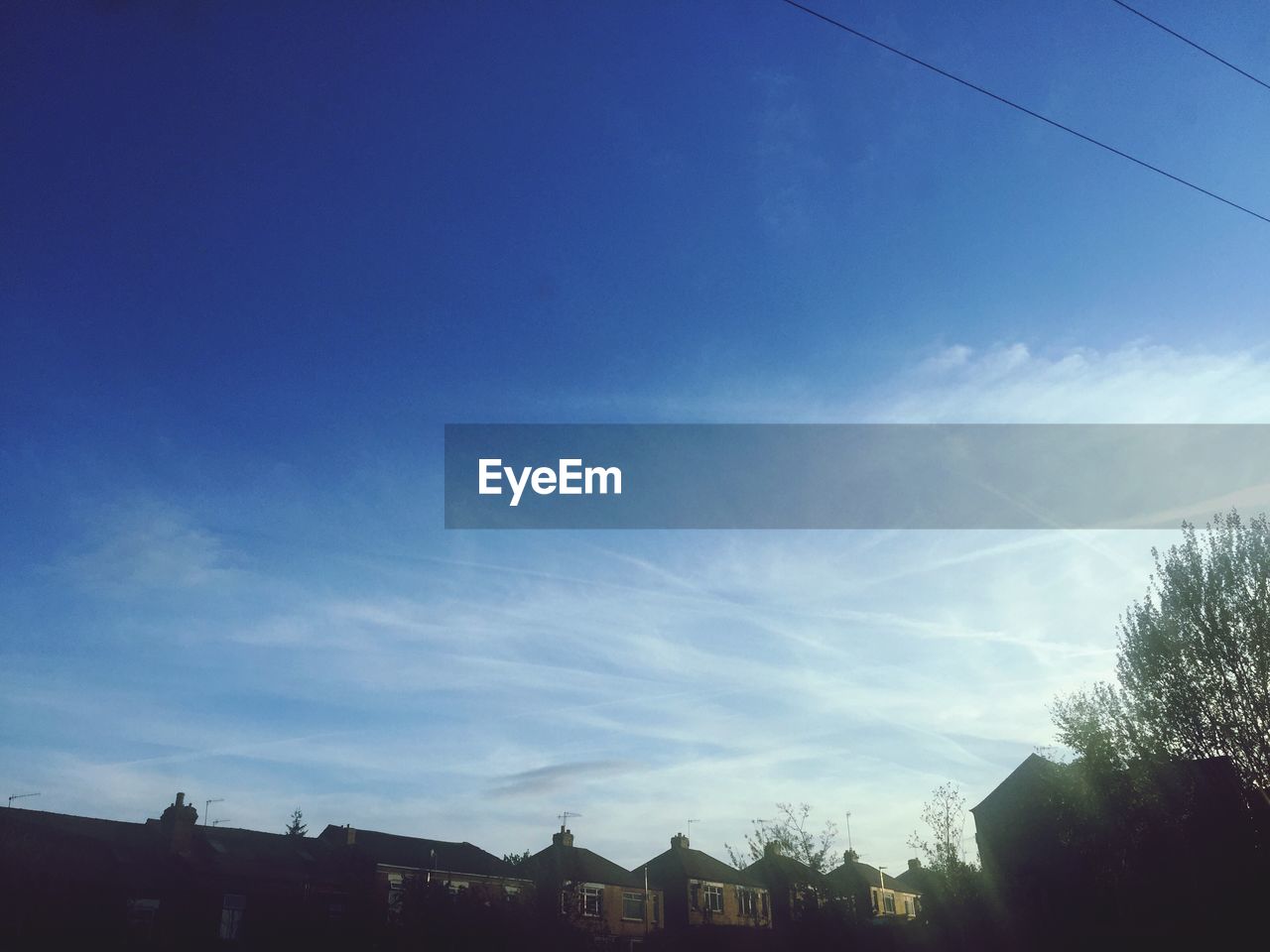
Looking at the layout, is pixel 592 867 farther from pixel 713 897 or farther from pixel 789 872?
pixel 789 872

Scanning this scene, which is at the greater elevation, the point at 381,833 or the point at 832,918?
the point at 381,833

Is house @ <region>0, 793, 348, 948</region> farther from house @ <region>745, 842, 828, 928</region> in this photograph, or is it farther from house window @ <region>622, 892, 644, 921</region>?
house window @ <region>622, 892, 644, 921</region>

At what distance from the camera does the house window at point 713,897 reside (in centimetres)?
7831

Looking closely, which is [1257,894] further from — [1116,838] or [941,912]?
[941,912]

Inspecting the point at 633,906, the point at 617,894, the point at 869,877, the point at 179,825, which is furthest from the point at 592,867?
the point at 869,877

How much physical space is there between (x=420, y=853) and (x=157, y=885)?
21.9 m

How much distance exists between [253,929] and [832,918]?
1350 inches

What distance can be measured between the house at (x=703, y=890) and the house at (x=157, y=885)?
103 feet

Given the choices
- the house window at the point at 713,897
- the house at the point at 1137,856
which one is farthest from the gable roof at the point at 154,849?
the house at the point at 1137,856

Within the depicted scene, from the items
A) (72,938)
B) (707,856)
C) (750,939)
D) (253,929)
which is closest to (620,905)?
(707,856)

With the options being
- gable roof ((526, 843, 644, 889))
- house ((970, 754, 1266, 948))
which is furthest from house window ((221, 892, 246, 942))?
house ((970, 754, 1266, 948))

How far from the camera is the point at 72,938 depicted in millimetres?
43156

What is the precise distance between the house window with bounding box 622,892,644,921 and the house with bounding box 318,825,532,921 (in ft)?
37.5

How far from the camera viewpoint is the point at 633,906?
73.9 m
